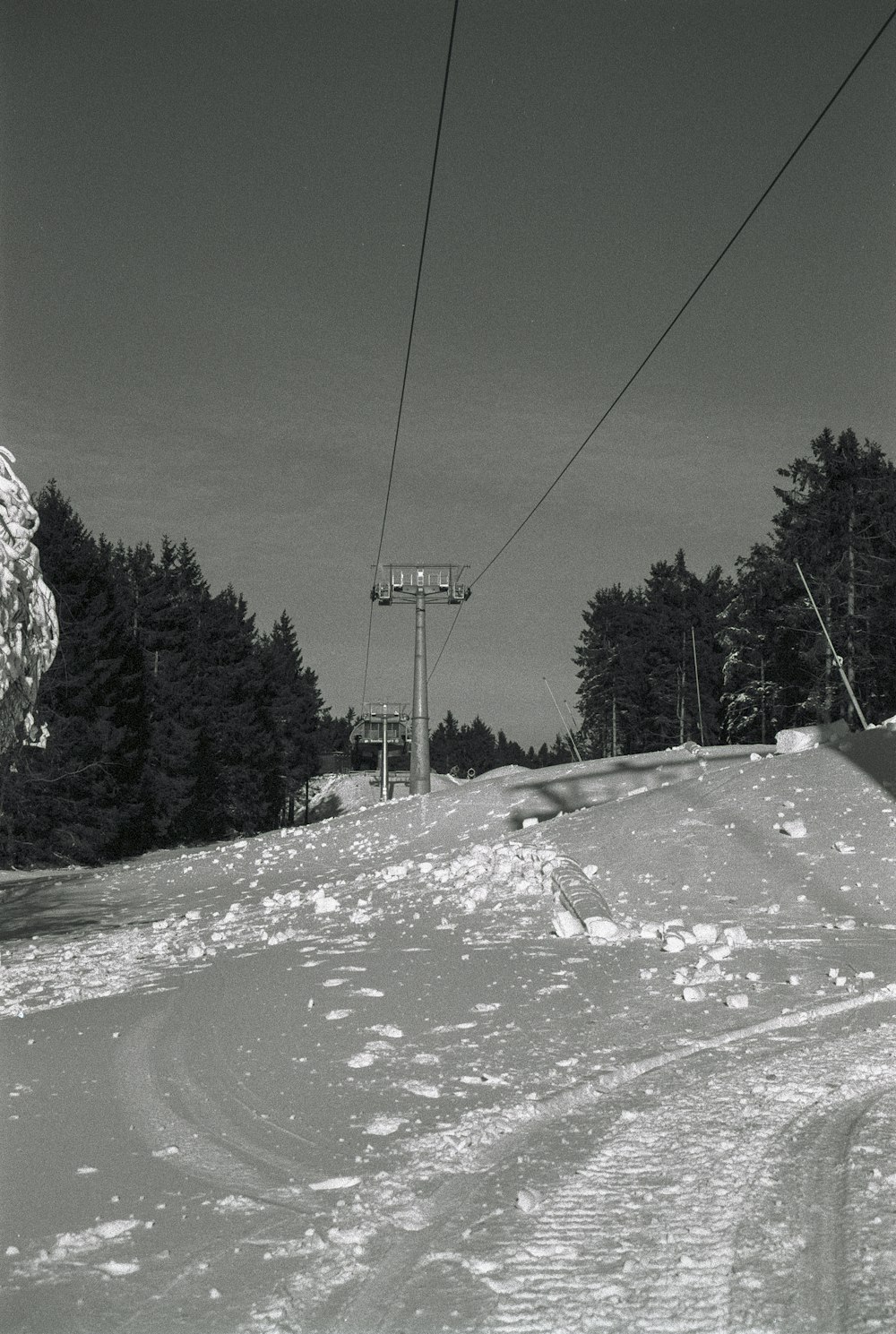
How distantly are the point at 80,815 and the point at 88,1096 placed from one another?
101ft

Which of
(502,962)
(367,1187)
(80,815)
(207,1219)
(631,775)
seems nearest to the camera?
(207,1219)

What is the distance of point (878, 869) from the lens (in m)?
12.1

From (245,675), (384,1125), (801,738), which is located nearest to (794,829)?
(801,738)

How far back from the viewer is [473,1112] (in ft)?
16.9

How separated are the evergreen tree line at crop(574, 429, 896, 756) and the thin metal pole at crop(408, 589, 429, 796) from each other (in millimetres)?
13887

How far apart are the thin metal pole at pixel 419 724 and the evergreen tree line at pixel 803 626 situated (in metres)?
13.9

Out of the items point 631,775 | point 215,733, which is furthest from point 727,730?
point 631,775

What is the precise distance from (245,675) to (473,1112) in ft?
190

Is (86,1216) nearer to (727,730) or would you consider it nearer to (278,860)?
(278,860)


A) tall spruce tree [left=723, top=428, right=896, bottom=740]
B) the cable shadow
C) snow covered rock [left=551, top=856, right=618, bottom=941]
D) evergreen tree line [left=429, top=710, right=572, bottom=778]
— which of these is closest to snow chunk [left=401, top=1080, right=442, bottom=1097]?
snow covered rock [left=551, top=856, right=618, bottom=941]

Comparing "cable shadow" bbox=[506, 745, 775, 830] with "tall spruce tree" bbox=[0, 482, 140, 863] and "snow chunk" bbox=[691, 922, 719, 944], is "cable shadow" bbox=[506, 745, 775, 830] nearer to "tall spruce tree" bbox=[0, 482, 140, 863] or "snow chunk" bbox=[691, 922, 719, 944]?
"snow chunk" bbox=[691, 922, 719, 944]

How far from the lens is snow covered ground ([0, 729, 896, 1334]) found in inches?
133

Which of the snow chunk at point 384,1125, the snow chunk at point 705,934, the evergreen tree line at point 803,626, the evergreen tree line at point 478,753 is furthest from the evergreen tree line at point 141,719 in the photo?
the evergreen tree line at point 478,753

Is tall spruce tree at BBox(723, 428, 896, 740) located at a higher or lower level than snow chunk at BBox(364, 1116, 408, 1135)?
higher
